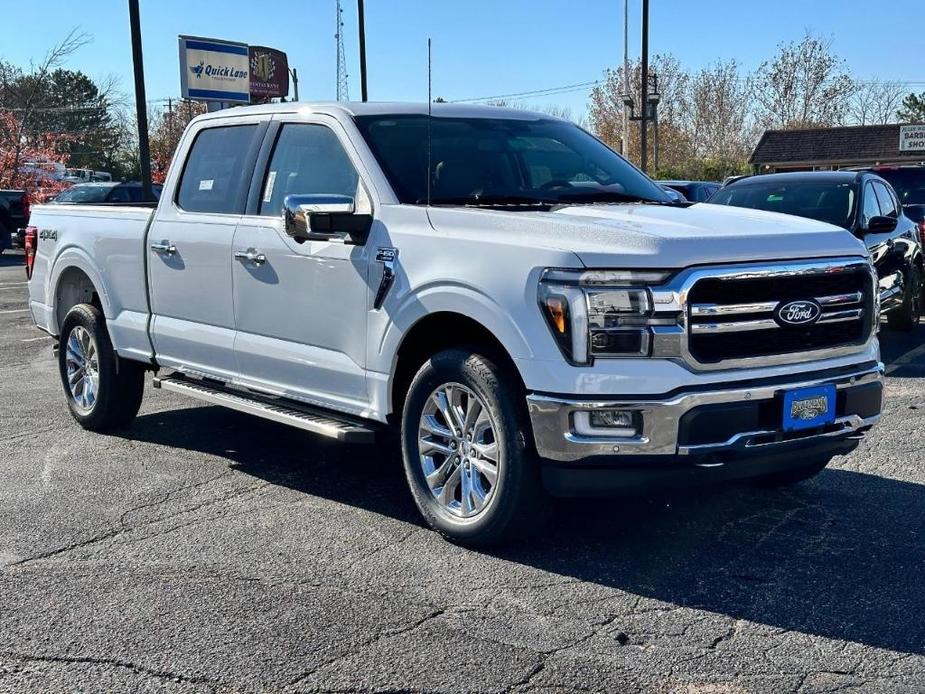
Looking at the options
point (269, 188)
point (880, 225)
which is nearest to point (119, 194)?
point (880, 225)

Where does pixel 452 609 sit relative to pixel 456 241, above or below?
below

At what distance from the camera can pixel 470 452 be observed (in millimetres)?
4883

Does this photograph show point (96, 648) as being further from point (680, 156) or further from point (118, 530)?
point (680, 156)

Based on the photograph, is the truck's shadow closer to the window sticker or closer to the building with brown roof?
the window sticker

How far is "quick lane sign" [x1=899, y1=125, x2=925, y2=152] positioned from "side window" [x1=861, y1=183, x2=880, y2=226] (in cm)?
4210

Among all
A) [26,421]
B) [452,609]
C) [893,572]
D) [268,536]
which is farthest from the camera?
[26,421]

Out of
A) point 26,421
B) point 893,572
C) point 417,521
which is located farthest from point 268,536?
point 26,421

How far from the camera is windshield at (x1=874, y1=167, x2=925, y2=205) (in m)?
15.8

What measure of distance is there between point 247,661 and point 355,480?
2392mm

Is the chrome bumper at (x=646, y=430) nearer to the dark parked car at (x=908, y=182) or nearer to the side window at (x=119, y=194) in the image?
the dark parked car at (x=908, y=182)

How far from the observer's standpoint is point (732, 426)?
4.40 meters

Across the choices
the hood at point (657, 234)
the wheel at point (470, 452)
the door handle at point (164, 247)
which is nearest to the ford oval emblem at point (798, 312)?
the hood at point (657, 234)

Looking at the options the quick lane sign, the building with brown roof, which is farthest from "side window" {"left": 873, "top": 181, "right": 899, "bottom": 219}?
the building with brown roof

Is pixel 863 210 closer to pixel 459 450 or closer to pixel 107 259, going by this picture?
pixel 107 259
